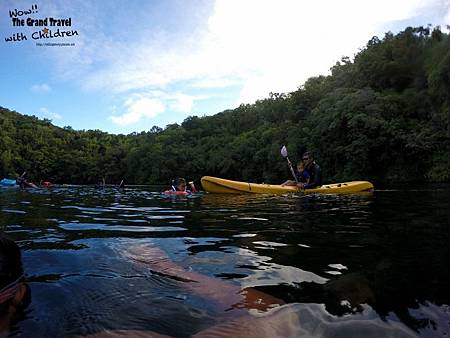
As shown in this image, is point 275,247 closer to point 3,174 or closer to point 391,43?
point 391,43

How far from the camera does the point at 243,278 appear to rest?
247 cm

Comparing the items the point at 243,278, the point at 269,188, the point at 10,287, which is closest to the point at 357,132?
the point at 269,188

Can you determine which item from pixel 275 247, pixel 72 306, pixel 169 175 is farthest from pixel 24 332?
pixel 169 175

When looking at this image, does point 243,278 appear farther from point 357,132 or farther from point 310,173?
point 357,132

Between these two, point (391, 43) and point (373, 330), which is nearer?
point (373, 330)

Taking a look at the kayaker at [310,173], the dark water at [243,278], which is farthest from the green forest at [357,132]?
the dark water at [243,278]

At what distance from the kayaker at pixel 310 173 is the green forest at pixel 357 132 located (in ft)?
48.0

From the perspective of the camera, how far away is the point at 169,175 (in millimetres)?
51031

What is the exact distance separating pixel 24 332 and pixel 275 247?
2.23 meters

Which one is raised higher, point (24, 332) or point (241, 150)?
point (241, 150)

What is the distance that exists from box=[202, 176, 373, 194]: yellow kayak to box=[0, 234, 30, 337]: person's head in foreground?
9.61 meters

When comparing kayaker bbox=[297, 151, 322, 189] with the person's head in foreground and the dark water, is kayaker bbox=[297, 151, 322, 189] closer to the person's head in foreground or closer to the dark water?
the dark water

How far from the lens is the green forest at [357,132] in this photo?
24.3 metres

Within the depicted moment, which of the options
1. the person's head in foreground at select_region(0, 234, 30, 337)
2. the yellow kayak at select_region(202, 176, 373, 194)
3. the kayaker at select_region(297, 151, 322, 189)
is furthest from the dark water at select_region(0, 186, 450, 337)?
the yellow kayak at select_region(202, 176, 373, 194)
